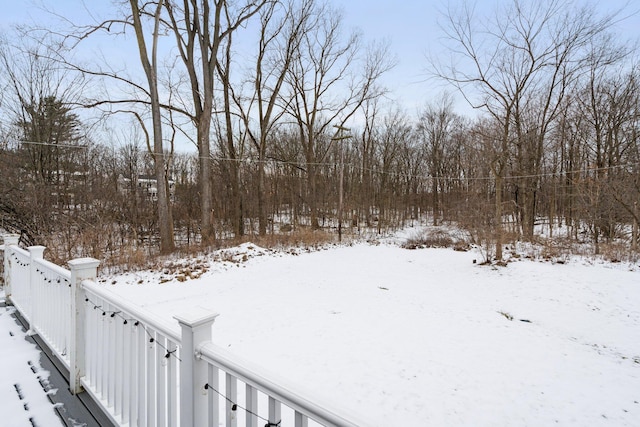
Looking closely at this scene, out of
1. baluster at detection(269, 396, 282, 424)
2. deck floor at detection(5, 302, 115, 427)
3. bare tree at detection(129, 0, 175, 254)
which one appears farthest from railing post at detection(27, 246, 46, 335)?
bare tree at detection(129, 0, 175, 254)

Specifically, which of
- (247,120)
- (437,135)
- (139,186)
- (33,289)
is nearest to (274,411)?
(33,289)

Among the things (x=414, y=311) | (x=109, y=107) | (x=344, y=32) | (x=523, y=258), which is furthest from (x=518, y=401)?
(x=344, y=32)

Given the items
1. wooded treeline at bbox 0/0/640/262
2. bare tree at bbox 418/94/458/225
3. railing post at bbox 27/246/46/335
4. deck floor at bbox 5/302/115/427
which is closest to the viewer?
deck floor at bbox 5/302/115/427

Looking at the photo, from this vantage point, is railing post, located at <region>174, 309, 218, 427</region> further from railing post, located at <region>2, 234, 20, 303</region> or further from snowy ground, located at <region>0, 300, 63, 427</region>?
railing post, located at <region>2, 234, 20, 303</region>

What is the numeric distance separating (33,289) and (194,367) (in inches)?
129

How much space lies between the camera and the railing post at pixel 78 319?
214cm

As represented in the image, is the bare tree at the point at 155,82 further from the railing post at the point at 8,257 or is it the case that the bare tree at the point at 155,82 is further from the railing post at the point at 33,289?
the railing post at the point at 33,289

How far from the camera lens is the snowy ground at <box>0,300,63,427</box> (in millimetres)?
1994

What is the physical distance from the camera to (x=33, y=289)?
10.6 ft

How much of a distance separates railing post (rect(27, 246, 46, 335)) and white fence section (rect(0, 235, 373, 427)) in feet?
0.23

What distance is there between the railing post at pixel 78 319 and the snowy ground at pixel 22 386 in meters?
0.22

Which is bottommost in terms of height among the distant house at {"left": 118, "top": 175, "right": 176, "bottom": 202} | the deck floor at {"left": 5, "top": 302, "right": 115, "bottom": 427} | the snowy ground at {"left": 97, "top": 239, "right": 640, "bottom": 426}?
the snowy ground at {"left": 97, "top": 239, "right": 640, "bottom": 426}

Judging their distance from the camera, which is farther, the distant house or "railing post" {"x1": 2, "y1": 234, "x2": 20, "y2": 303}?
the distant house

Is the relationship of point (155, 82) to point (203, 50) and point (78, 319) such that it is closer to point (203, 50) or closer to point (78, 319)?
point (203, 50)
